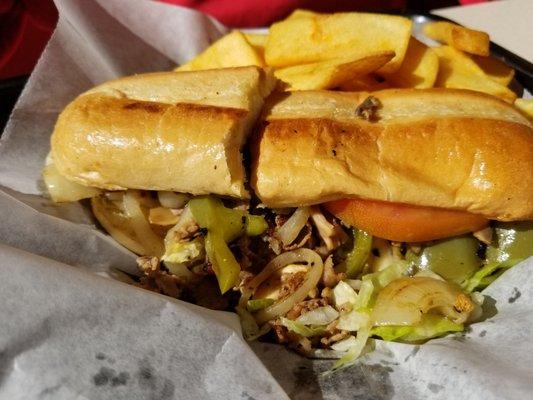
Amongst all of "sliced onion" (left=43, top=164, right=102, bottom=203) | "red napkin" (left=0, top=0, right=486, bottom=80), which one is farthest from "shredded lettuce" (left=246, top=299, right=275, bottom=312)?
"red napkin" (left=0, top=0, right=486, bottom=80)

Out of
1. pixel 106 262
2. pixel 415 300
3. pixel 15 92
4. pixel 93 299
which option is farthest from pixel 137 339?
pixel 15 92

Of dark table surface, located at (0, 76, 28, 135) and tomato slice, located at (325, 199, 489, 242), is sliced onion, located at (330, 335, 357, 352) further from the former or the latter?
dark table surface, located at (0, 76, 28, 135)

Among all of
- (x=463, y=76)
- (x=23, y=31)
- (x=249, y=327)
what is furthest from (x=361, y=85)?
(x=23, y=31)

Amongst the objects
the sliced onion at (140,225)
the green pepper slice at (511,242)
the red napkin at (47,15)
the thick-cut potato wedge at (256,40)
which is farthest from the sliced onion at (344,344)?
the red napkin at (47,15)

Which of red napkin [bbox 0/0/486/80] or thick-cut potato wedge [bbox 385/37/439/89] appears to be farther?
red napkin [bbox 0/0/486/80]

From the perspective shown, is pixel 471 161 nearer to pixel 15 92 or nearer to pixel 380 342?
pixel 380 342

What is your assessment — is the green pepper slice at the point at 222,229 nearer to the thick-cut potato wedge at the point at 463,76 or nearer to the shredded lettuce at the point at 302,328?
the shredded lettuce at the point at 302,328
